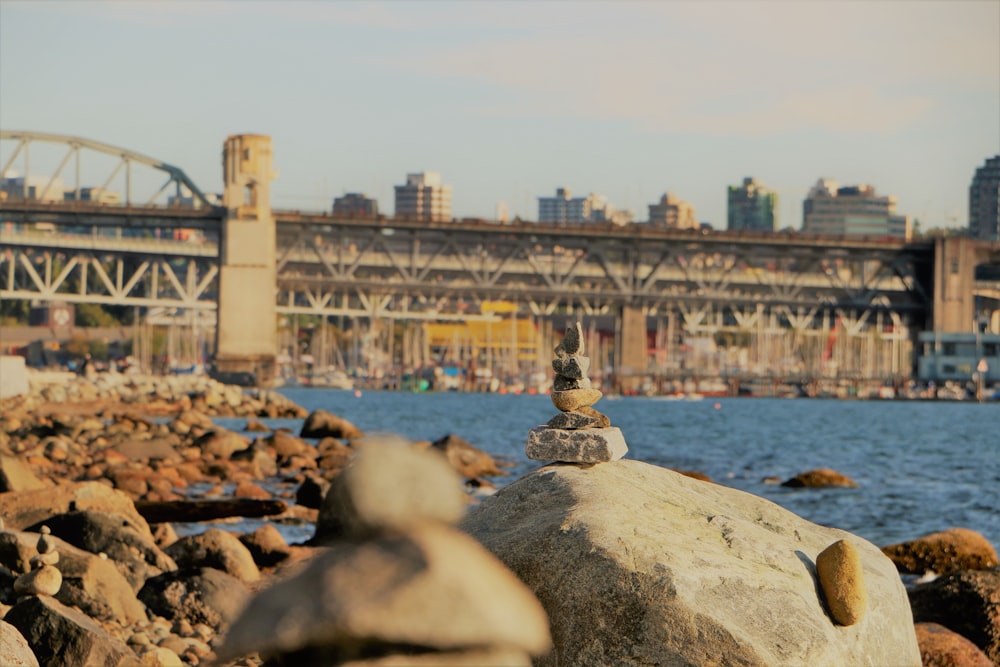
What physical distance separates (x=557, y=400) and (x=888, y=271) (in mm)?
141994

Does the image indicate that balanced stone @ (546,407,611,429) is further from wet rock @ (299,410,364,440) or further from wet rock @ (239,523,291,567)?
wet rock @ (299,410,364,440)

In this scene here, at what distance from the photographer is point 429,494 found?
2242mm

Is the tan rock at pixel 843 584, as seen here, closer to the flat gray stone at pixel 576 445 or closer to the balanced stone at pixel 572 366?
the flat gray stone at pixel 576 445

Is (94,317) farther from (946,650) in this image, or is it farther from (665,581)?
(665,581)

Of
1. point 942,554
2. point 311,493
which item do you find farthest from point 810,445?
point 942,554

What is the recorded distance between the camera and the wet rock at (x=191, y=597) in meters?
13.0

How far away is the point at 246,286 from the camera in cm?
11769

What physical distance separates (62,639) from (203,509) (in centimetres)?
1320

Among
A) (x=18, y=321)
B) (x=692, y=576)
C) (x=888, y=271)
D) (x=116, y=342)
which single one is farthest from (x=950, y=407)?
(x=692, y=576)

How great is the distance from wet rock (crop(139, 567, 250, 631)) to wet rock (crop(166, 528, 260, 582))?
137 centimetres

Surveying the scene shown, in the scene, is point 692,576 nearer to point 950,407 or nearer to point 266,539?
point 266,539

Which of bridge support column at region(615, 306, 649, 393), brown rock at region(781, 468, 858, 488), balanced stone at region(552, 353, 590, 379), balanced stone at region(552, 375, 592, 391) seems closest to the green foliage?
bridge support column at region(615, 306, 649, 393)

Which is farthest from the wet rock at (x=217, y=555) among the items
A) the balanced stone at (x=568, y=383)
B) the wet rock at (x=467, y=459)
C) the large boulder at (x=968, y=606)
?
the wet rock at (x=467, y=459)

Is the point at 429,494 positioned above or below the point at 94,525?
above
